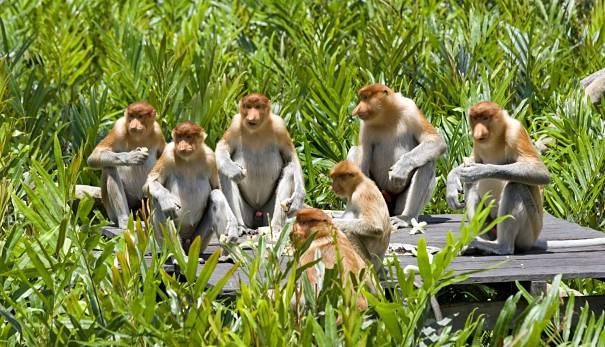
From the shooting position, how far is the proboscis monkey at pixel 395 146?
6766mm

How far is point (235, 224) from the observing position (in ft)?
18.7

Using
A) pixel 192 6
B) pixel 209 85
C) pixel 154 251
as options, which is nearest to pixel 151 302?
pixel 154 251

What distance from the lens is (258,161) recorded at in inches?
268

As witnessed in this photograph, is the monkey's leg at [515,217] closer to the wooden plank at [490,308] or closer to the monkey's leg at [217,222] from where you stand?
the wooden plank at [490,308]

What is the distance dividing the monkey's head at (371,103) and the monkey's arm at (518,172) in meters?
1.26

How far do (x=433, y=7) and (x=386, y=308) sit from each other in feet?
23.1

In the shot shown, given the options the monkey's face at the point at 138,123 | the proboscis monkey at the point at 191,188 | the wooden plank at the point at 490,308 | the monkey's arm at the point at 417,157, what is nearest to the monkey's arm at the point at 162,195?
the proboscis monkey at the point at 191,188

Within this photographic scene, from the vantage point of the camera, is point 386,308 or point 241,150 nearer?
point 386,308

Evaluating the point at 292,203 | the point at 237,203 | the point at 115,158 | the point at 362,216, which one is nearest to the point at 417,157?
the point at 292,203

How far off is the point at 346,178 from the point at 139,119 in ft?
4.87

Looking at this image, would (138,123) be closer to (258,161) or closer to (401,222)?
(258,161)

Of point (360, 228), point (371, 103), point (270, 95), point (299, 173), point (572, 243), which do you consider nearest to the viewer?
point (360, 228)

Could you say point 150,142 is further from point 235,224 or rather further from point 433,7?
point 433,7

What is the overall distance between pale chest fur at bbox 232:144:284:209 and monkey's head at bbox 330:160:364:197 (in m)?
1.25
